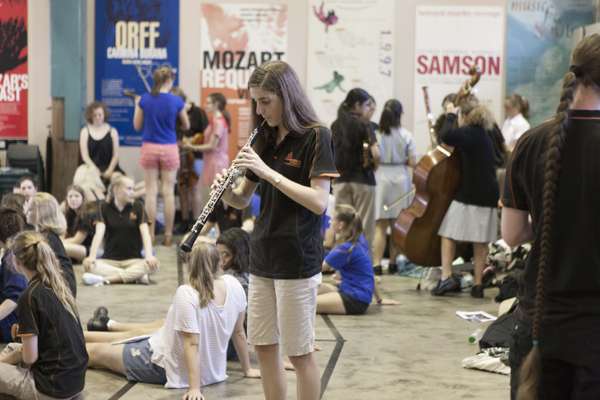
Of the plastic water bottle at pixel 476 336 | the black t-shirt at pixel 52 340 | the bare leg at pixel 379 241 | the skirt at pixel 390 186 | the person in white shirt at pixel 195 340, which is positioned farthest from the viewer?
the skirt at pixel 390 186

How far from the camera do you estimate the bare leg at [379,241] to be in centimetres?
859

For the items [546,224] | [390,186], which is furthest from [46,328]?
[390,186]

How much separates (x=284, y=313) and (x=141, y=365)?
173cm

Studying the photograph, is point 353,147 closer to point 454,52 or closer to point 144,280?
point 144,280

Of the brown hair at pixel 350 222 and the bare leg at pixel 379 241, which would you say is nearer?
the brown hair at pixel 350 222

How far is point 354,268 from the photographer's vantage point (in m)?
6.51

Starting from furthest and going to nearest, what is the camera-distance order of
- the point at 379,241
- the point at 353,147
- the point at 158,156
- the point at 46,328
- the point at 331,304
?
1. the point at 158,156
2. the point at 379,241
3. the point at 353,147
4. the point at 331,304
5. the point at 46,328

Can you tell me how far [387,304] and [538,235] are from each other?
4.85 meters

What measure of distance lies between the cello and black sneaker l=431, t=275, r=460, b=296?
18 centimetres

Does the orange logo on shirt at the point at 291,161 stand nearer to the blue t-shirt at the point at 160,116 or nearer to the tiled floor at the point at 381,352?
the tiled floor at the point at 381,352

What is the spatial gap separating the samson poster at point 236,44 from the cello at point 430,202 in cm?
421

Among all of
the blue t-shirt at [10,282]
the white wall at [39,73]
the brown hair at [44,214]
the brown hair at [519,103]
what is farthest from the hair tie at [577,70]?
the white wall at [39,73]

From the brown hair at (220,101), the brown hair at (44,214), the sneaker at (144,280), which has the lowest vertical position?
the sneaker at (144,280)

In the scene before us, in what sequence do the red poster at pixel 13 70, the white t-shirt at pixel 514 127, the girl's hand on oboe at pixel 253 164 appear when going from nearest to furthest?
the girl's hand on oboe at pixel 253 164 → the white t-shirt at pixel 514 127 → the red poster at pixel 13 70
